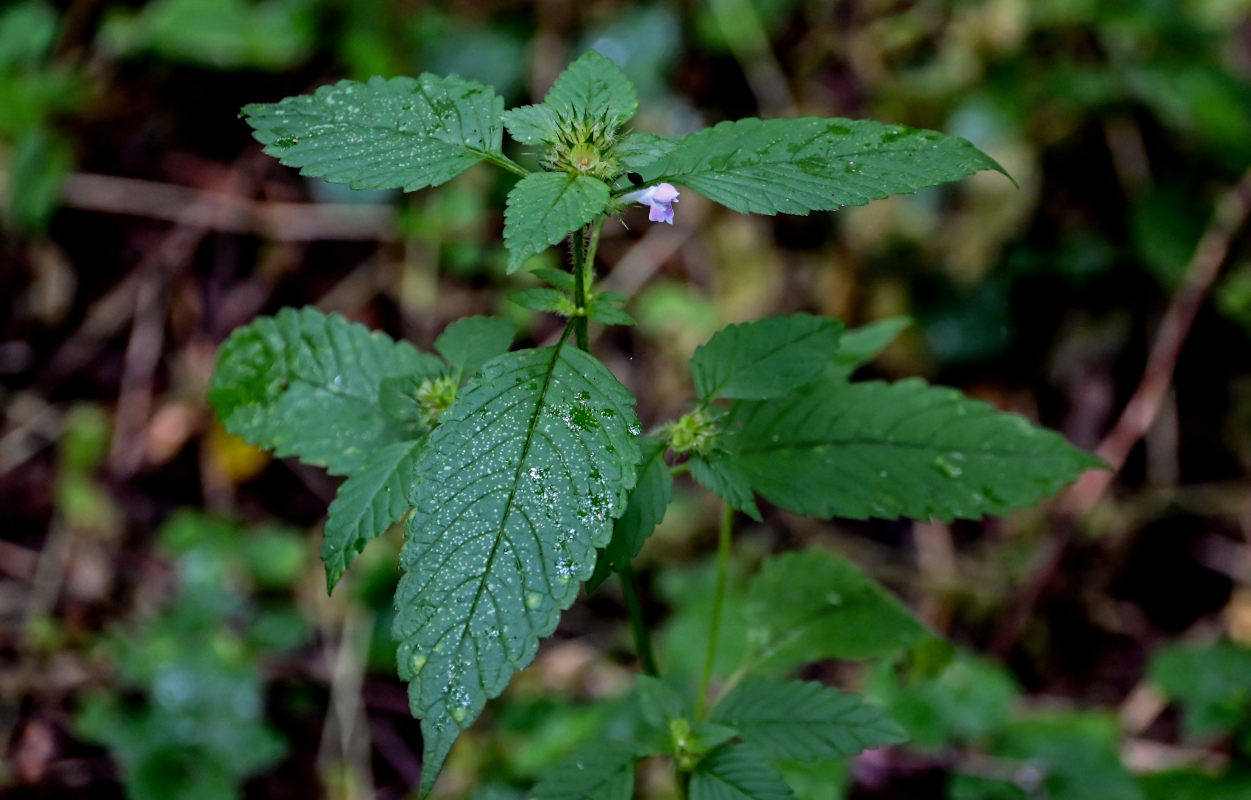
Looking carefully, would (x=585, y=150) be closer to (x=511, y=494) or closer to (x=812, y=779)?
(x=511, y=494)

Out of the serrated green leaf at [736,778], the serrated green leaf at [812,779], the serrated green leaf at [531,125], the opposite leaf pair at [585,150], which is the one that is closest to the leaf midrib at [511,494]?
the opposite leaf pair at [585,150]

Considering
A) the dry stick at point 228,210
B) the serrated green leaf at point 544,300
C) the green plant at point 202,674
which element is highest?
the serrated green leaf at point 544,300

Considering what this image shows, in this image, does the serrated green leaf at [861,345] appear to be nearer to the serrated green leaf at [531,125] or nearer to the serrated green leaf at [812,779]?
the serrated green leaf at [531,125]

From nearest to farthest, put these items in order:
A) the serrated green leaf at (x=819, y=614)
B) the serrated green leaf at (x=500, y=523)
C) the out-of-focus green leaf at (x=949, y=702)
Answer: the serrated green leaf at (x=500, y=523) < the serrated green leaf at (x=819, y=614) < the out-of-focus green leaf at (x=949, y=702)

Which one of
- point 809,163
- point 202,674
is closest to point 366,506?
point 809,163

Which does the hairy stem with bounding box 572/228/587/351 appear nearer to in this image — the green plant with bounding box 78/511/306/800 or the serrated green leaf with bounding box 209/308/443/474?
the serrated green leaf with bounding box 209/308/443/474

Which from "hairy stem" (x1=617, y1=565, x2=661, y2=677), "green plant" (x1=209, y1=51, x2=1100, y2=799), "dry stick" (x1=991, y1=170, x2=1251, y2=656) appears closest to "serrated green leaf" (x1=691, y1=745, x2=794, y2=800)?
"green plant" (x1=209, y1=51, x2=1100, y2=799)

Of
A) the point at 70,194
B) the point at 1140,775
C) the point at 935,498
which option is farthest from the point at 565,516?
the point at 70,194
